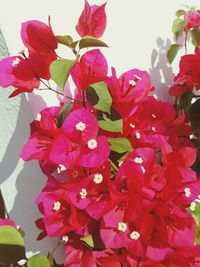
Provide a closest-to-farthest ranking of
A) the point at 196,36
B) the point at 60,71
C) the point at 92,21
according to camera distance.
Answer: the point at 60,71 → the point at 92,21 → the point at 196,36

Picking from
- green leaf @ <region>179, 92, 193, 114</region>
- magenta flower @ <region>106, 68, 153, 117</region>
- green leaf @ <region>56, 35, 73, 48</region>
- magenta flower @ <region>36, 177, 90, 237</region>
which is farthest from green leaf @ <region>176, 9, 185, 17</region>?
magenta flower @ <region>36, 177, 90, 237</region>

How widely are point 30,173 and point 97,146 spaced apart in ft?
0.59

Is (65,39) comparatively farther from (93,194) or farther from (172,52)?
(172,52)

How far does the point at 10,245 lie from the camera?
2.19ft

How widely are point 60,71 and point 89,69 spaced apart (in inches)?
3.8

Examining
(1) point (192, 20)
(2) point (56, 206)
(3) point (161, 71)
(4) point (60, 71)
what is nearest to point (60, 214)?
(2) point (56, 206)

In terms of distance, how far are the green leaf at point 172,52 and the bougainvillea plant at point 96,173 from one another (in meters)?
0.26

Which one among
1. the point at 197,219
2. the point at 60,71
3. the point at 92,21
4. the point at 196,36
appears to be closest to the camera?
the point at 60,71

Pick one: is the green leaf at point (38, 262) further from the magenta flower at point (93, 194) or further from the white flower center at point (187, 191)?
the white flower center at point (187, 191)

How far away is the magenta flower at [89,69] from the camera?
678 mm

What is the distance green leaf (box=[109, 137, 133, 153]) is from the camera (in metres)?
0.70

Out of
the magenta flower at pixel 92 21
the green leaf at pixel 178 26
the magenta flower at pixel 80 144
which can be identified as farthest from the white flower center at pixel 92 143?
the green leaf at pixel 178 26

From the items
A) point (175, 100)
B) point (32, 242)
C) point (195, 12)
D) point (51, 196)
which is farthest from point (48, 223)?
point (195, 12)

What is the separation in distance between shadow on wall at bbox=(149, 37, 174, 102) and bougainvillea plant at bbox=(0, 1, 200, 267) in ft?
0.83
